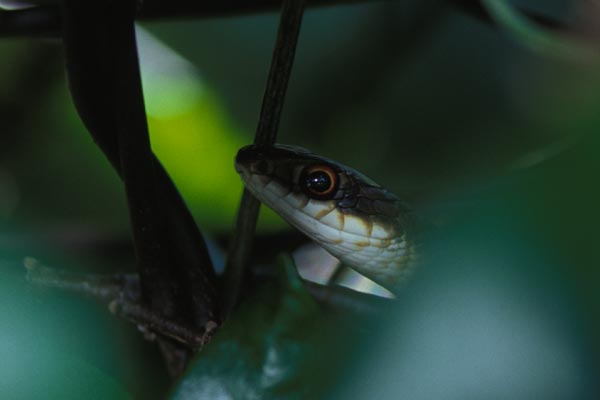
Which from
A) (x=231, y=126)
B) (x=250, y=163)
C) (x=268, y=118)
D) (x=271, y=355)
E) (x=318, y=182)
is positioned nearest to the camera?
(x=271, y=355)

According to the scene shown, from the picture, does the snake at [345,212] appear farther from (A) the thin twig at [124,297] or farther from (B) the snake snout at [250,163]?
(A) the thin twig at [124,297]

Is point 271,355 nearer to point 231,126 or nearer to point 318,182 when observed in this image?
point 318,182

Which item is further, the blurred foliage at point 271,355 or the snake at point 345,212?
the snake at point 345,212

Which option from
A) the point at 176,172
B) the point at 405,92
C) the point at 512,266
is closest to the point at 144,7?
the point at 176,172

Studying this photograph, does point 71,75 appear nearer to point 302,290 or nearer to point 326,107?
point 302,290

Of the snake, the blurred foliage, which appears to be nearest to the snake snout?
the snake

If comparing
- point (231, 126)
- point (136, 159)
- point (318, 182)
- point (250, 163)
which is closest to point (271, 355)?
point (136, 159)

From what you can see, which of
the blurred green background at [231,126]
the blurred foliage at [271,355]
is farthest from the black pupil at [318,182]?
the blurred foliage at [271,355]
